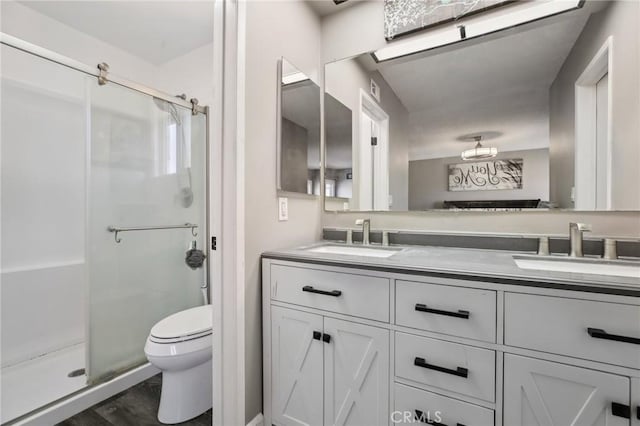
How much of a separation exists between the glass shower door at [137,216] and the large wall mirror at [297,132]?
3.38ft

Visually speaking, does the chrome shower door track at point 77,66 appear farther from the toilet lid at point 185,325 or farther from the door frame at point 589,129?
the door frame at point 589,129

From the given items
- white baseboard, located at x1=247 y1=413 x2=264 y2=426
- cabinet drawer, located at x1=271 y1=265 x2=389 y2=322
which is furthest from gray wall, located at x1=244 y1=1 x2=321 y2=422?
cabinet drawer, located at x1=271 y1=265 x2=389 y2=322

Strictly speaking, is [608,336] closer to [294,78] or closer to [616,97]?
[616,97]

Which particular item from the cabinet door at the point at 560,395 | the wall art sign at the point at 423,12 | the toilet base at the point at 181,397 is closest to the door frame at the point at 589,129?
the wall art sign at the point at 423,12

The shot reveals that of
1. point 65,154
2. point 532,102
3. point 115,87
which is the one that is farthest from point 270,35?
point 65,154

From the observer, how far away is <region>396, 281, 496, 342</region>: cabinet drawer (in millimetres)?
875

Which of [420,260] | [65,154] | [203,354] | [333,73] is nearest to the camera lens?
[420,260]

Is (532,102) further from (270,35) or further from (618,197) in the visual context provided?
(270,35)

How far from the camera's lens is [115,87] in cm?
185

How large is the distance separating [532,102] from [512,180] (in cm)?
38

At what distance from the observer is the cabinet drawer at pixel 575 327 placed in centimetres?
73

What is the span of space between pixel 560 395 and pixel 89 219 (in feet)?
7.83

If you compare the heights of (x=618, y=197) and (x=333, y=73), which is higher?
(x=333, y=73)

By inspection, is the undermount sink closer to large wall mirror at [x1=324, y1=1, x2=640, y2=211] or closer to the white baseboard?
large wall mirror at [x1=324, y1=1, x2=640, y2=211]
